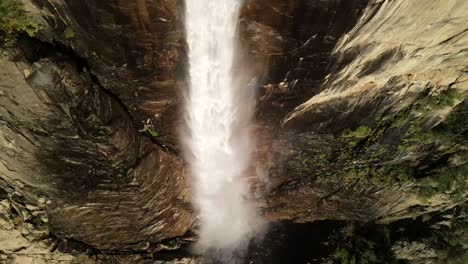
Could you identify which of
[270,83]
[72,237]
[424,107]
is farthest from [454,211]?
[72,237]

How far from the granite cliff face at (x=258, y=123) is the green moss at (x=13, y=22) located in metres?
0.13

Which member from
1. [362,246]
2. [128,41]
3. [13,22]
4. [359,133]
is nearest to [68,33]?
[13,22]

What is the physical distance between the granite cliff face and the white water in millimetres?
395

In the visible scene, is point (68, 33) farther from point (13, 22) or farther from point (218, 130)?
point (218, 130)

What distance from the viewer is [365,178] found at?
11.6 meters

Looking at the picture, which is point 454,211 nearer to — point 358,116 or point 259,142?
point 358,116

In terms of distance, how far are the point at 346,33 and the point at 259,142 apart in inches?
201

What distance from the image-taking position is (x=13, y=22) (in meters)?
6.30

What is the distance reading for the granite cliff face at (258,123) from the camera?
658 cm

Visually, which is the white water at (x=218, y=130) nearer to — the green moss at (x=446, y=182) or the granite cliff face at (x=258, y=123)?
the granite cliff face at (x=258, y=123)

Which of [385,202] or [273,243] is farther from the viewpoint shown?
[273,243]

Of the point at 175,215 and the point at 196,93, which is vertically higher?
the point at 196,93

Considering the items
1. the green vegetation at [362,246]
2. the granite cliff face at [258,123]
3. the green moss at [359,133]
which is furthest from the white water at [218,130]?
the green vegetation at [362,246]

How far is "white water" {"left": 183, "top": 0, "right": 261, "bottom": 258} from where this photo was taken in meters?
7.41
